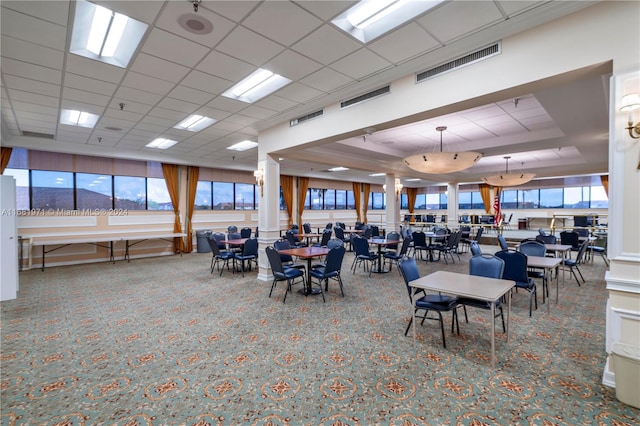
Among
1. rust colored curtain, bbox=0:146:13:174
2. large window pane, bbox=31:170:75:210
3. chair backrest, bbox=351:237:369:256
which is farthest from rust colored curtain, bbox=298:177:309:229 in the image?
rust colored curtain, bbox=0:146:13:174

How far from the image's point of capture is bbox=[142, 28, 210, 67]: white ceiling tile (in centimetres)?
306

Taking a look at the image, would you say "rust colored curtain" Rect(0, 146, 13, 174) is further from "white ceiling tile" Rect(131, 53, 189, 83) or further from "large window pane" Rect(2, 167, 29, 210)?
"white ceiling tile" Rect(131, 53, 189, 83)

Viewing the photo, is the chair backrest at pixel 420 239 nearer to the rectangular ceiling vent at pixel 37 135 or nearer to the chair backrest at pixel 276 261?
the chair backrest at pixel 276 261

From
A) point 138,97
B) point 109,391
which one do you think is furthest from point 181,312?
point 138,97

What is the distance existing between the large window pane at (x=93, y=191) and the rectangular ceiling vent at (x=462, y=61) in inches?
392

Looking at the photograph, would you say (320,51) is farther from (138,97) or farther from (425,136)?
(425,136)

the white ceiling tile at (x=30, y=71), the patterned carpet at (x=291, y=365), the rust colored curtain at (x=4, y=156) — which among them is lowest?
the patterned carpet at (x=291, y=365)

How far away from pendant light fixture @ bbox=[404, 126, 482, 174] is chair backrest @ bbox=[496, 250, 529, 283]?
1984 millimetres

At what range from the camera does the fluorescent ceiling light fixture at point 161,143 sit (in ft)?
25.0

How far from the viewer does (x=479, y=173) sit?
11.9 metres

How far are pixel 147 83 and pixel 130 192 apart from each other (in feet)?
23.0

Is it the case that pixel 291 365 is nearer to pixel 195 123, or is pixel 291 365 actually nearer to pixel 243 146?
pixel 195 123

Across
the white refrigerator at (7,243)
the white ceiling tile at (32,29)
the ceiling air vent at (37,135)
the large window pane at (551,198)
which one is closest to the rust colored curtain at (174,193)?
the ceiling air vent at (37,135)

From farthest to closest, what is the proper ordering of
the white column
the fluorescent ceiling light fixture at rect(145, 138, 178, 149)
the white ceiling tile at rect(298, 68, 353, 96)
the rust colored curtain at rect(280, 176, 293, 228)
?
the rust colored curtain at rect(280, 176, 293, 228), the fluorescent ceiling light fixture at rect(145, 138, 178, 149), the white column, the white ceiling tile at rect(298, 68, 353, 96)
